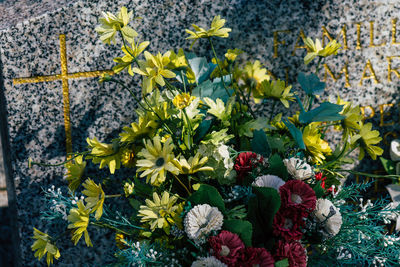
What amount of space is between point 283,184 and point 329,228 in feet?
0.61

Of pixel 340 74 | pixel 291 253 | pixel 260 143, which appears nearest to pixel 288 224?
pixel 291 253

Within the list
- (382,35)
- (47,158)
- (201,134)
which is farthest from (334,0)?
(47,158)

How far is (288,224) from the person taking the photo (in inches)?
45.1

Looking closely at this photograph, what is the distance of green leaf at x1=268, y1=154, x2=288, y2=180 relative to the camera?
1259 mm

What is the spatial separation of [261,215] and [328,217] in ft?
0.64

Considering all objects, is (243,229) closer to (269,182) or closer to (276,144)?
(269,182)

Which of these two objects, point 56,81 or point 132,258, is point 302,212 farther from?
point 56,81

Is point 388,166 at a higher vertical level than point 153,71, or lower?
lower

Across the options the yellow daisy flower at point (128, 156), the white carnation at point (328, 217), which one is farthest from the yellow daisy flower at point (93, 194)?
the white carnation at point (328, 217)

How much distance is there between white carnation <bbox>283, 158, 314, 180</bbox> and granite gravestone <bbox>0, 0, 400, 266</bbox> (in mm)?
630

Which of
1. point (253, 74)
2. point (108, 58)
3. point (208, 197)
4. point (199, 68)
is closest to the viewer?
point (208, 197)

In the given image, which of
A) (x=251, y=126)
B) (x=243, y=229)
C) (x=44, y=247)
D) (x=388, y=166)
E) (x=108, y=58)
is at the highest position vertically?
(x=108, y=58)

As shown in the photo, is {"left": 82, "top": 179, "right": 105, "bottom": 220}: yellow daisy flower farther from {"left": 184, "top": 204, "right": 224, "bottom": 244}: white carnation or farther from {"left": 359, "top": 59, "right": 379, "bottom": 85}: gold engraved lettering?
{"left": 359, "top": 59, "right": 379, "bottom": 85}: gold engraved lettering

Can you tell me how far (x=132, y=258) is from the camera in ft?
4.04
